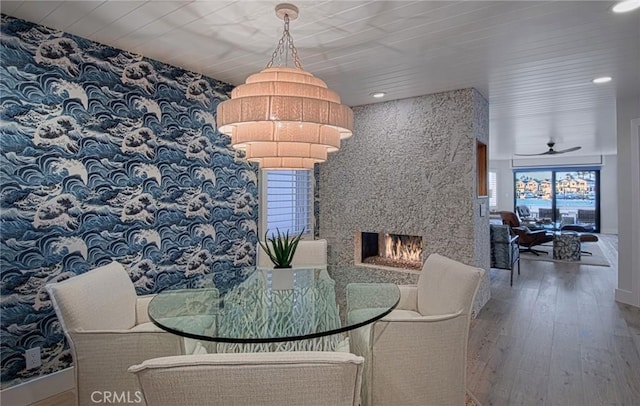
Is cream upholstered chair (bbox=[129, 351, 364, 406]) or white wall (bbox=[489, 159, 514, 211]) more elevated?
white wall (bbox=[489, 159, 514, 211])

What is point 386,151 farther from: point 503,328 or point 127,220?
point 127,220

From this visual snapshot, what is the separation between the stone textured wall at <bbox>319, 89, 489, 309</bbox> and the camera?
3764mm

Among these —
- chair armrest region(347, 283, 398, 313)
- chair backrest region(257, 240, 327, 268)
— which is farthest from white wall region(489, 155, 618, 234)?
chair armrest region(347, 283, 398, 313)

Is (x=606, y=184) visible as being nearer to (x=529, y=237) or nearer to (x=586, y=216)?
(x=586, y=216)

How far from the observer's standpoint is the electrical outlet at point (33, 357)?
7.57 feet

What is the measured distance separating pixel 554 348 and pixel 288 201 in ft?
9.94

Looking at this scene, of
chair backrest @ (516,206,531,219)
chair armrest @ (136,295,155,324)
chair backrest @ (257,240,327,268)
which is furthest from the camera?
chair backrest @ (516,206,531,219)

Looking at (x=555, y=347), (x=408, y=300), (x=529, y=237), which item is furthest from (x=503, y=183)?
(x=408, y=300)

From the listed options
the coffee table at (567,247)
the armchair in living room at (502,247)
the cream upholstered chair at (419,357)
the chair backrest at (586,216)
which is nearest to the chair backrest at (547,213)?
the chair backrest at (586,216)

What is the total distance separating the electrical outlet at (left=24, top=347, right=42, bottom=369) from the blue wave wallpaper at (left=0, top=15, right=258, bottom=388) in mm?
33

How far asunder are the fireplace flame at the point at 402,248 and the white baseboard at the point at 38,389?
342cm

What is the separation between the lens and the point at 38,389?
2.34 m

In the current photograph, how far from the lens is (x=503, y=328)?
3.50 meters

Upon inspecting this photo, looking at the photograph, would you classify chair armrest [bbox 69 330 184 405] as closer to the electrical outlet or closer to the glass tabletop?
the glass tabletop
